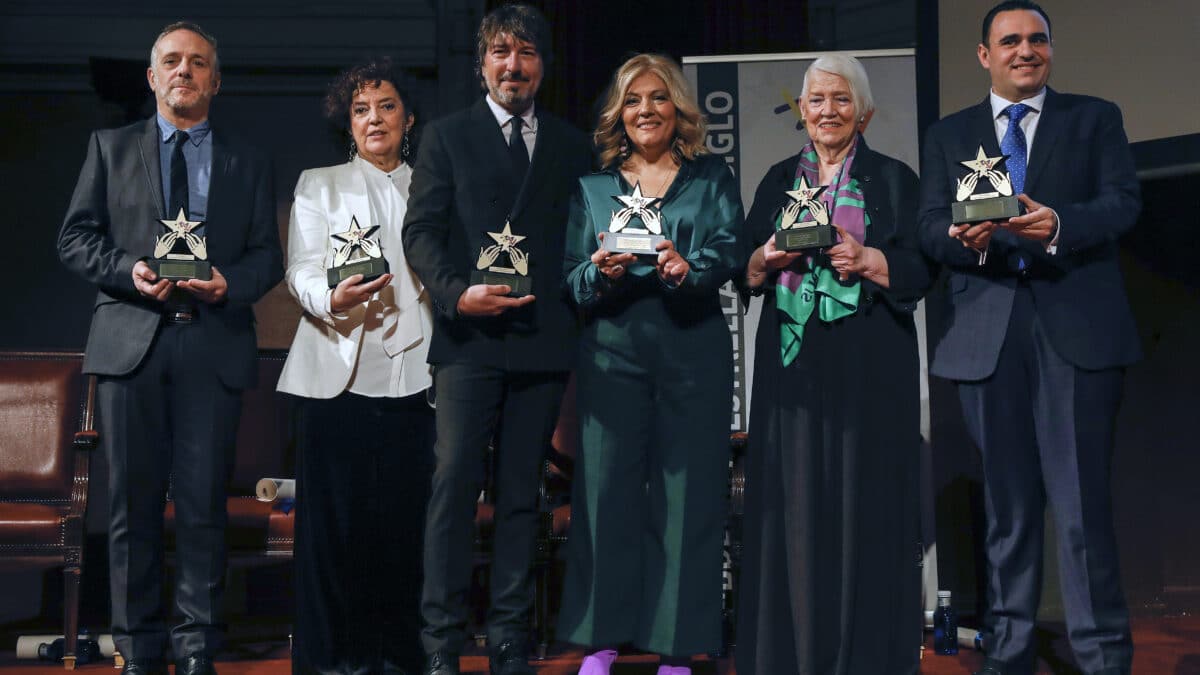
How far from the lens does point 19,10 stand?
4.93 m

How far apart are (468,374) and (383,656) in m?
0.83

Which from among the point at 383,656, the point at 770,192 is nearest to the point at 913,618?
the point at 770,192

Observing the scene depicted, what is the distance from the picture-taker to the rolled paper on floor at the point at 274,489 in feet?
12.3

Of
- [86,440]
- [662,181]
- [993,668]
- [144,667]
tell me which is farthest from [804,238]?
[86,440]

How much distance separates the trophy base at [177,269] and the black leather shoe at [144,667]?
3.12 ft

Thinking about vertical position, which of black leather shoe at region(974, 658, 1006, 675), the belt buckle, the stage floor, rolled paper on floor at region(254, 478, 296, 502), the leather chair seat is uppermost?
the belt buckle

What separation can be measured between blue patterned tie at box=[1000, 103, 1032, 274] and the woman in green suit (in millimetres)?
706

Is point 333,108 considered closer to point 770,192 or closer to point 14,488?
point 770,192

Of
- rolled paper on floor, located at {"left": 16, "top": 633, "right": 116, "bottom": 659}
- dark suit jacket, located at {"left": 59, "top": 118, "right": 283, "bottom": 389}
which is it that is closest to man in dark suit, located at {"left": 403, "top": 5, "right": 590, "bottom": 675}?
dark suit jacket, located at {"left": 59, "top": 118, "right": 283, "bottom": 389}

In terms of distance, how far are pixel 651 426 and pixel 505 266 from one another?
1.74 feet

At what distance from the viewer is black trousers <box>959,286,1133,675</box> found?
274 cm

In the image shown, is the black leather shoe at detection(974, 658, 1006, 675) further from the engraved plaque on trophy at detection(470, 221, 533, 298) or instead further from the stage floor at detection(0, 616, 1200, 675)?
the engraved plaque on trophy at detection(470, 221, 533, 298)

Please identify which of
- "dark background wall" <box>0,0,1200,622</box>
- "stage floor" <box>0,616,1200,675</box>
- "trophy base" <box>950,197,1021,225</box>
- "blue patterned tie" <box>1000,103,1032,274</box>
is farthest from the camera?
"dark background wall" <box>0,0,1200,622</box>

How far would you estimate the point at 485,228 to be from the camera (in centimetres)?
292
